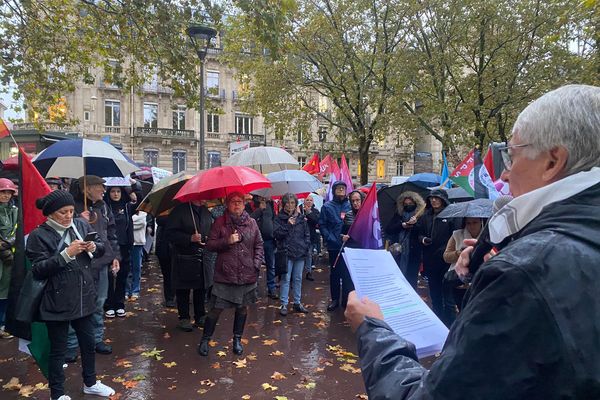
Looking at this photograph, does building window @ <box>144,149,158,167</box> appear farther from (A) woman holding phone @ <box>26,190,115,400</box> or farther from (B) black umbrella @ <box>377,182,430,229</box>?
(A) woman holding phone @ <box>26,190,115,400</box>

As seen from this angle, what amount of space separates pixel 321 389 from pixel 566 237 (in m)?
4.03

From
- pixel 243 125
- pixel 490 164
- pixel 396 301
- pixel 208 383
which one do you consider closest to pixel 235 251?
pixel 208 383

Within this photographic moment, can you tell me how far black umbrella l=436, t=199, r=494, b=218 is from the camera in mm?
4984

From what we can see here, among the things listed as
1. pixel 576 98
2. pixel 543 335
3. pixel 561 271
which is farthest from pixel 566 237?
pixel 576 98

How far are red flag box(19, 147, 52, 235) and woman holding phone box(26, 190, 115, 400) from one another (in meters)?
0.21

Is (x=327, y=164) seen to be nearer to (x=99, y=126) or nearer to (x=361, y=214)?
(x=361, y=214)

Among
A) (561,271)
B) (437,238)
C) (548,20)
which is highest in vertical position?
(548,20)

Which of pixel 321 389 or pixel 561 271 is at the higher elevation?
pixel 561 271

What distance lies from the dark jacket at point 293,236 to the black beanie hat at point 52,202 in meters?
3.79

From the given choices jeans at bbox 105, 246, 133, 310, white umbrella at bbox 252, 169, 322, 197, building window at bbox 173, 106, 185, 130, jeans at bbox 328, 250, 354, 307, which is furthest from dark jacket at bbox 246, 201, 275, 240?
building window at bbox 173, 106, 185, 130

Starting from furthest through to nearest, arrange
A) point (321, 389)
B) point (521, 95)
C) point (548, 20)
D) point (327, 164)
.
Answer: point (521, 95), point (548, 20), point (327, 164), point (321, 389)

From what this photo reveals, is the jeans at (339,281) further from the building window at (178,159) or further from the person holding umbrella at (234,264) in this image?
the building window at (178,159)

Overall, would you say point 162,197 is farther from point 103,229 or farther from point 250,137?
point 250,137

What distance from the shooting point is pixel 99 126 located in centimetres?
4022
